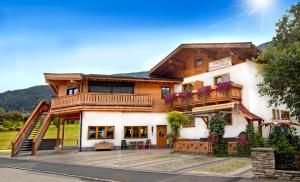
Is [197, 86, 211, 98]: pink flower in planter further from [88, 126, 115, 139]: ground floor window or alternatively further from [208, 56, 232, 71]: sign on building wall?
[88, 126, 115, 139]: ground floor window

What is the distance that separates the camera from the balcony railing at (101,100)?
24844 millimetres

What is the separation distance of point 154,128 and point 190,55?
7922 millimetres

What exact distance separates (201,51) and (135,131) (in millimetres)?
9818

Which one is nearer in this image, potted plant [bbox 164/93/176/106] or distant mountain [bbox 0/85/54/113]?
potted plant [bbox 164/93/176/106]

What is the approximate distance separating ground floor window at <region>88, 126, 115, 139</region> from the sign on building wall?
1054 centimetres

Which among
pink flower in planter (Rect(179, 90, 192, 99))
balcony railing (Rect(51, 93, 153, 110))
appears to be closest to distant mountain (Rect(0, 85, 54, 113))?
balcony railing (Rect(51, 93, 153, 110))

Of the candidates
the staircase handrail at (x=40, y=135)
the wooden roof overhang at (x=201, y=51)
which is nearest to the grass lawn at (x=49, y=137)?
the staircase handrail at (x=40, y=135)

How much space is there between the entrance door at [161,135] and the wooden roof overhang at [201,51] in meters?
6.01

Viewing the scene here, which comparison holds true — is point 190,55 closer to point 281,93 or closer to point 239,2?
point 239,2

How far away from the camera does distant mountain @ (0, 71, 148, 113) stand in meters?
101

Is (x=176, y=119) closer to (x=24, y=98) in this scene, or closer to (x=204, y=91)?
(x=204, y=91)

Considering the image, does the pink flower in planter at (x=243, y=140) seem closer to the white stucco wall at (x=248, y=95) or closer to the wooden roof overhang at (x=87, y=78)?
the white stucco wall at (x=248, y=95)

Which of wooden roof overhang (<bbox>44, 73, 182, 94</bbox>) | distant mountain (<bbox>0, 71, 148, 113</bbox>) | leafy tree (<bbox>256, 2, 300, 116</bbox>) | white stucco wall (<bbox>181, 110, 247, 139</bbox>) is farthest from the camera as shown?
distant mountain (<bbox>0, 71, 148, 113</bbox>)

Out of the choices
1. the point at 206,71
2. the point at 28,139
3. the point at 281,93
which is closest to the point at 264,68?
the point at 281,93
